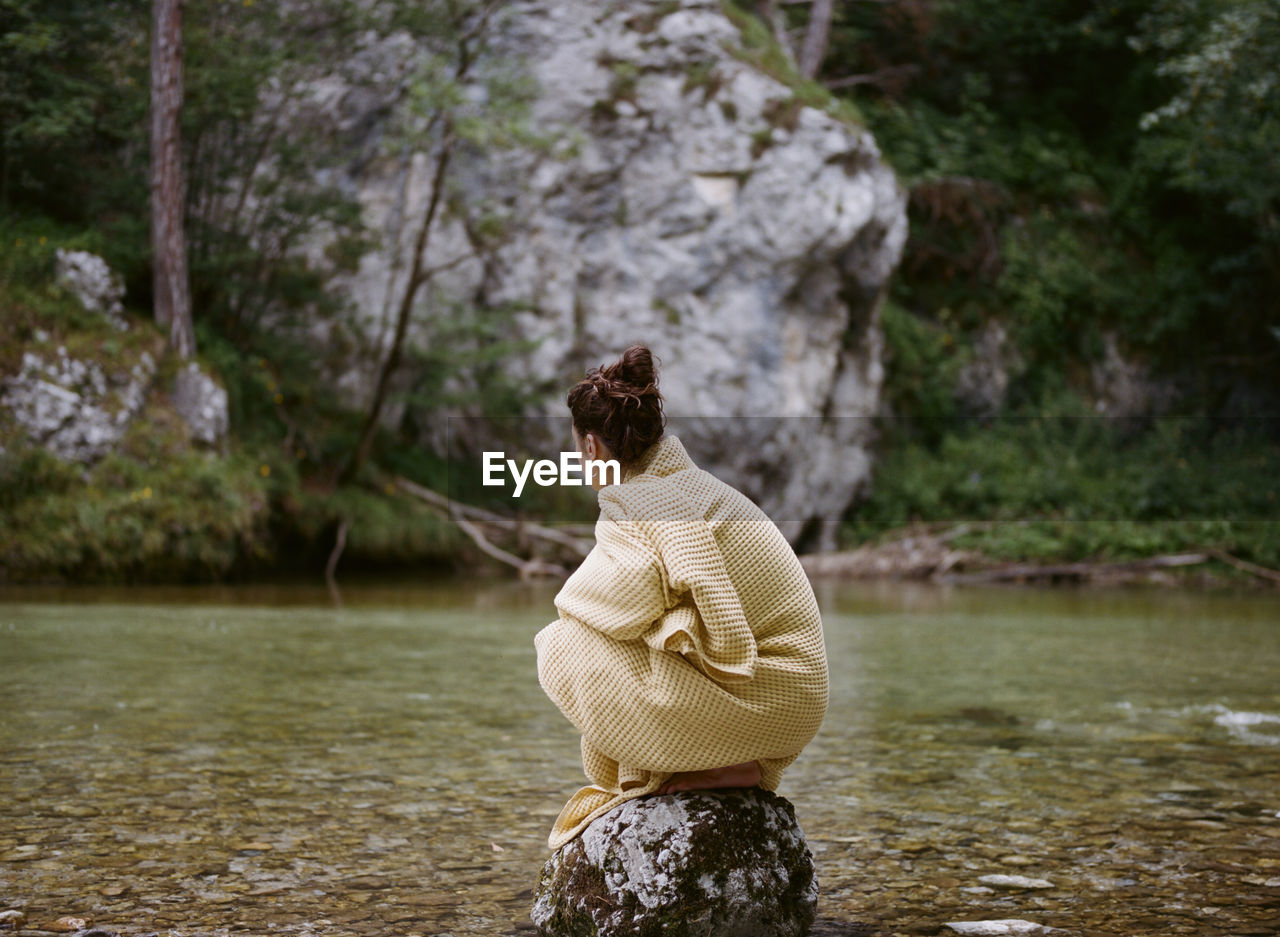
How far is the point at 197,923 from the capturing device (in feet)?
10.1

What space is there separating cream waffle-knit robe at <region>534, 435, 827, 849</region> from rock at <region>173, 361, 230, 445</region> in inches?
480

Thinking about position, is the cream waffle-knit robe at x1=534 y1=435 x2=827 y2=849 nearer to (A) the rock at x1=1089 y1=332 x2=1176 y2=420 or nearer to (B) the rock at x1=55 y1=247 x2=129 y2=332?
(B) the rock at x1=55 y1=247 x2=129 y2=332

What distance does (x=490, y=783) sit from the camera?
4.80 m

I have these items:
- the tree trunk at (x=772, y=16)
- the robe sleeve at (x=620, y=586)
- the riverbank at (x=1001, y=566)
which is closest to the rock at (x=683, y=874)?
the robe sleeve at (x=620, y=586)

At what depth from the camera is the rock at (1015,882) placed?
3527 mm

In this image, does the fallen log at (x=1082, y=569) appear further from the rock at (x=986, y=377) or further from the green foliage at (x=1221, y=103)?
the green foliage at (x=1221, y=103)

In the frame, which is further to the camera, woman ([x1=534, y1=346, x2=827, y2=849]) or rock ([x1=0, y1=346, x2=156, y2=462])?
rock ([x1=0, y1=346, x2=156, y2=462])

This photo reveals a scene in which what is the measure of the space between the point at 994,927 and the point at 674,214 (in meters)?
17.2

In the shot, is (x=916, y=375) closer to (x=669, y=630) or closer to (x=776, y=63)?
(x=776, y=63)

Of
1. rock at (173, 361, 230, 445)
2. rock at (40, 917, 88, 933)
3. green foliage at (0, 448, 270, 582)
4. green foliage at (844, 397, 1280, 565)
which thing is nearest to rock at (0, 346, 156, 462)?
green foliage at (0, 448, 270, 582)

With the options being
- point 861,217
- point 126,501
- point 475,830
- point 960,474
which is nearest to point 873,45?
point 861,217

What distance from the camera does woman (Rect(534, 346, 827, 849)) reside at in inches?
115

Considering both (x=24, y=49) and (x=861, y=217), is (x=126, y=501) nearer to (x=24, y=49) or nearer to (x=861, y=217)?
(x=24, y=49)

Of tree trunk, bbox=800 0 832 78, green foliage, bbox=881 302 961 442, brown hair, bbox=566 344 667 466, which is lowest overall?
brown hair, bbox=566 344 667 466
